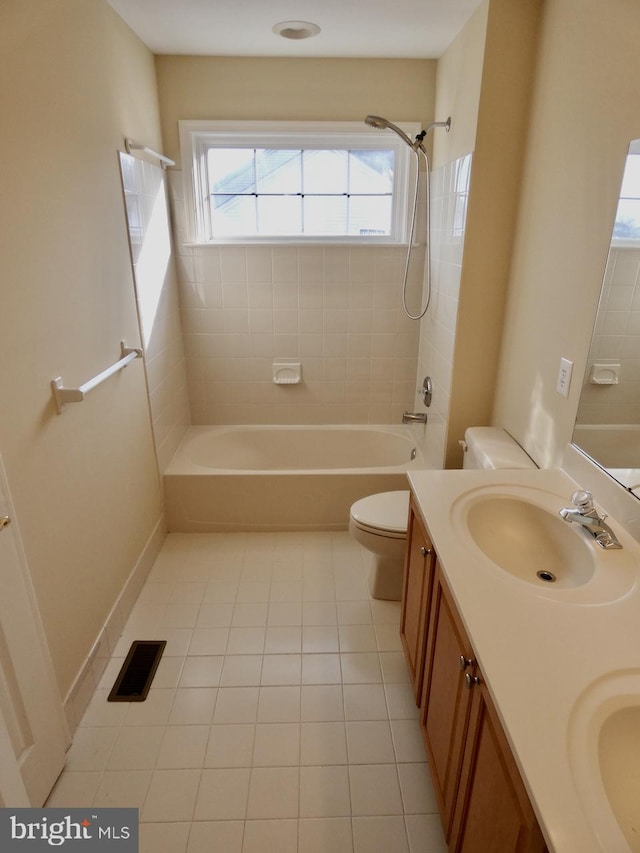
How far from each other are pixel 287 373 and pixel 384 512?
128cm

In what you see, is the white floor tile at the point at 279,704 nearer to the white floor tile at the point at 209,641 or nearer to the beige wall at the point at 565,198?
the white floor tile at the point at 209,641

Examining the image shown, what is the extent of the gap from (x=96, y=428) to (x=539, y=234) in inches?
71.5

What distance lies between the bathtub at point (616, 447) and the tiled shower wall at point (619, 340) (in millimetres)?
24

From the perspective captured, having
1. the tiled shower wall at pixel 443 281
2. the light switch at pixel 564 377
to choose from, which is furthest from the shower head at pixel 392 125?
the light switch at pixel 564 377

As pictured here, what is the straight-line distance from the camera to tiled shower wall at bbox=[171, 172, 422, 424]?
115 inches

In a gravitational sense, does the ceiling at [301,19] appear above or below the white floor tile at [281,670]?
above

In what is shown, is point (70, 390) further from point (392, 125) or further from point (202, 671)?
point (392, 125)

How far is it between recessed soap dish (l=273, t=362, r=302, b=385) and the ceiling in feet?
5.34

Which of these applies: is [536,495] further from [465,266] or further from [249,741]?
[249,741]

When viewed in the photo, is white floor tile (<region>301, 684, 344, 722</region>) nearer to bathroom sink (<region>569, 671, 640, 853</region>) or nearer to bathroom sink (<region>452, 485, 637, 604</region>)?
bathroom sink (<region>452, 485, 637, 604</region>)

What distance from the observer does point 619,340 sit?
1412 mm

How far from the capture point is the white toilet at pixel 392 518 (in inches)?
79.1

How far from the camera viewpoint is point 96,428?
1891mm

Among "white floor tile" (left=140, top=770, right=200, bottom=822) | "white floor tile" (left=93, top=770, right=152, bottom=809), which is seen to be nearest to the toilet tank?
"white floor tile" (left=140, top=770, right=200, bottom=822)
